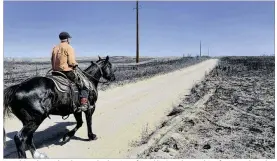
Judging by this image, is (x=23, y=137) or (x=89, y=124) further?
(x=89, y=124)

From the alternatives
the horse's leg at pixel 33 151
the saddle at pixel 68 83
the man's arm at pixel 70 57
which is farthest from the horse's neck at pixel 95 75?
the horse's leg at pixel 33 151

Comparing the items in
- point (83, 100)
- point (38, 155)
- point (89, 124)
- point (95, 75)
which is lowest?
point (38, 155)

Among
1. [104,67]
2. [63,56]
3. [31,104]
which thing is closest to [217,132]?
[104,67]

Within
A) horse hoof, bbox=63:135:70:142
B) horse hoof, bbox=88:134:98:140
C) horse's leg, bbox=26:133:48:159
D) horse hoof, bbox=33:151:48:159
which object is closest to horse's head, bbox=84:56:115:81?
horse hoof, bbox=88:134:98:140

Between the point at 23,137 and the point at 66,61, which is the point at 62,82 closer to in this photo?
the point at 66,61

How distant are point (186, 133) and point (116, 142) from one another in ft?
5.87

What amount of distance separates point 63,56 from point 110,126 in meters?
3.13

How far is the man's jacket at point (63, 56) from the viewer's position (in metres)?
8.70

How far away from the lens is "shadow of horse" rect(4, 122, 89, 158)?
832cm

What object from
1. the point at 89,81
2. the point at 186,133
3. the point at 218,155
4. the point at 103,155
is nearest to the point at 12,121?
the point at 89,81

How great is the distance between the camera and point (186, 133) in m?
9.49

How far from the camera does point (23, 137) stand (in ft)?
24.3

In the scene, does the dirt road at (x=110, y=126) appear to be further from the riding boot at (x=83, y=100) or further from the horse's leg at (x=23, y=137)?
the riding boot at (x=83, y=100)

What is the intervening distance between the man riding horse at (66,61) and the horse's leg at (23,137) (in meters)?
1.64
